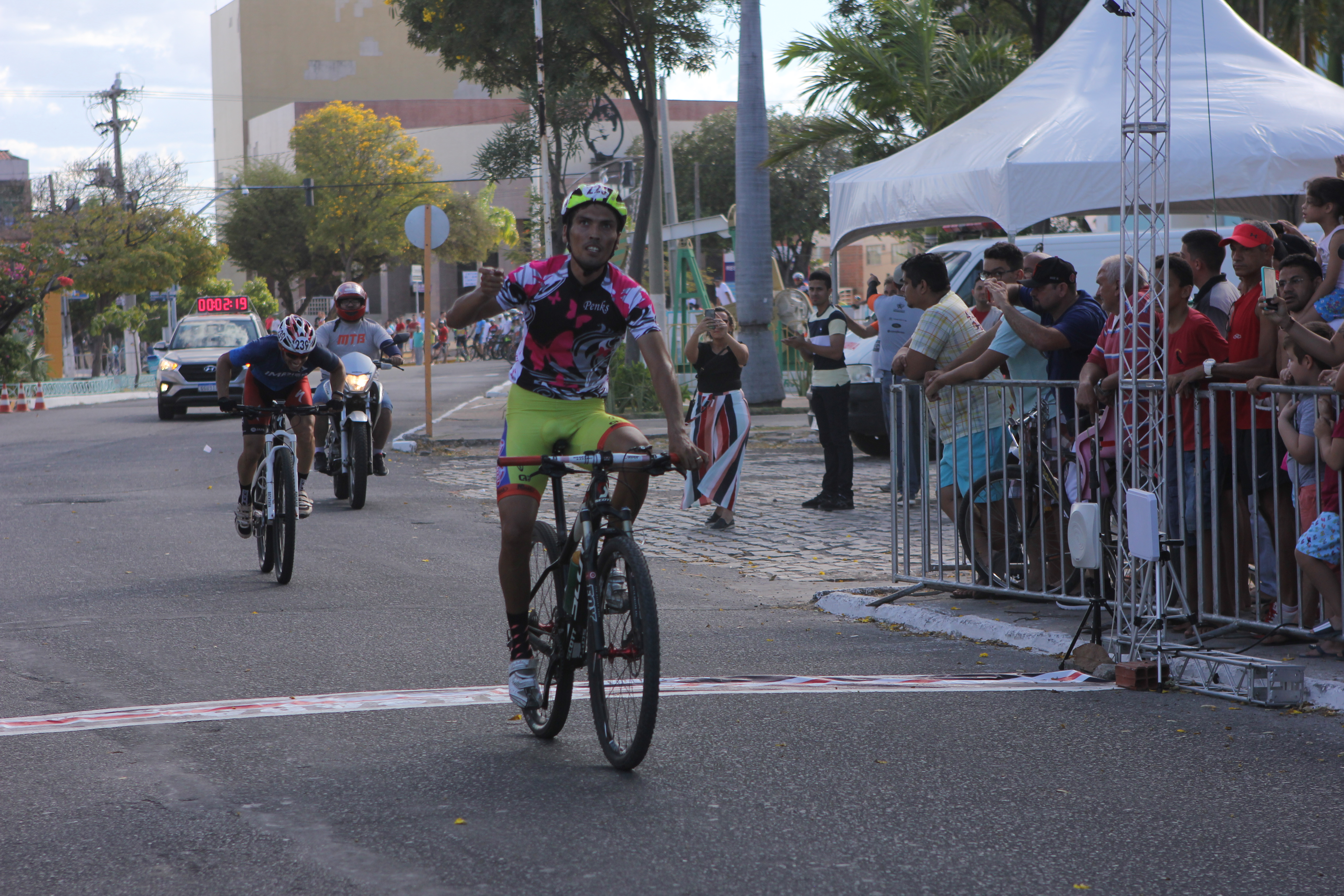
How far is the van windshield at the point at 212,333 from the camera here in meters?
26.6

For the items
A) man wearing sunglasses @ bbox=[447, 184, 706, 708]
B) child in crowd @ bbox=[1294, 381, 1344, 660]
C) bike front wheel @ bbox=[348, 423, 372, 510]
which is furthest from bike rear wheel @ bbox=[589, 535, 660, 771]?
bike front wheel @ bbox=[348, 423, 372, 510]

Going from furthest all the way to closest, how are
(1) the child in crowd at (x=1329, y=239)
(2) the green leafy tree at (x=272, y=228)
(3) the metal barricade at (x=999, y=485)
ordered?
(2) the green leafy tree at (x=272, y=228) → (3) the metal barricade at (x=999, y=485) → (1) the child in crowd at (x=1329, y=239)

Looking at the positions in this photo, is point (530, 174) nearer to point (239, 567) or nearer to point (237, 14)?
point (239, 567)

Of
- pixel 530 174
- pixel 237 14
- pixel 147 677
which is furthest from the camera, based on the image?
pixel 237 14

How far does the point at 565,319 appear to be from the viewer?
5.20m

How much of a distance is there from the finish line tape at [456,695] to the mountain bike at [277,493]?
3.00m

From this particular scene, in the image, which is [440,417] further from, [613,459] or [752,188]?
[613,459]

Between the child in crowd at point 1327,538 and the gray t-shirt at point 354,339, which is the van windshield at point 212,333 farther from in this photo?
the child in crowd at point 1327,538

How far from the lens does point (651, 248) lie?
27719 mm

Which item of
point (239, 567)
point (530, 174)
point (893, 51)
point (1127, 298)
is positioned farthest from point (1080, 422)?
point (530, 174)

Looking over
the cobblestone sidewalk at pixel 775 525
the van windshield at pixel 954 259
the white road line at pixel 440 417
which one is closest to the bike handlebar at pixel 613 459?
the cobblestone sidewalk at pixel 775 525

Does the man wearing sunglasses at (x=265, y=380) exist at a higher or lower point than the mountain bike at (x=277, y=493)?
higher

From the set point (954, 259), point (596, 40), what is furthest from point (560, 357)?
point (596, 40)

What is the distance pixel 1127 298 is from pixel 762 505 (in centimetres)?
639
